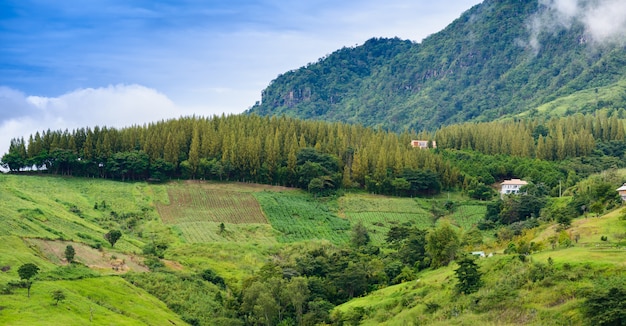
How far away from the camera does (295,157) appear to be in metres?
130

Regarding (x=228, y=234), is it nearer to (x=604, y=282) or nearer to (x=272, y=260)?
(x=272, y=260)

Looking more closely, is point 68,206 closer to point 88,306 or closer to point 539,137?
point 88,306

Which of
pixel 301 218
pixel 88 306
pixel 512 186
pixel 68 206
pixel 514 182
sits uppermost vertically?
pixel 514 182

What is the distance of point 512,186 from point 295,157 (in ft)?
126

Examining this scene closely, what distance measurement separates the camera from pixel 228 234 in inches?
3883

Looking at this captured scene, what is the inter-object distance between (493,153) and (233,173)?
5605 centimetres

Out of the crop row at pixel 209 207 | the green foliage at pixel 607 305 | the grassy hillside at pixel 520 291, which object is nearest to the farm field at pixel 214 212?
the crop row at pixel 209 207

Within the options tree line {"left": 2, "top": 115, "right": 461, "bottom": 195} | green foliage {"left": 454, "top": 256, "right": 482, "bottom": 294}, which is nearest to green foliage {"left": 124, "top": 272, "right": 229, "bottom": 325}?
green foliage {"left": 454, "top": 256, "right": 482, "bottom": 294}

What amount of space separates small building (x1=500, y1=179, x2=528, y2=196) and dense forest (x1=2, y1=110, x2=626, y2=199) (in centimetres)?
363

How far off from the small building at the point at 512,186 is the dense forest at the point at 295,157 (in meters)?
3.63

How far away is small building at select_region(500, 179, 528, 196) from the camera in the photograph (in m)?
126

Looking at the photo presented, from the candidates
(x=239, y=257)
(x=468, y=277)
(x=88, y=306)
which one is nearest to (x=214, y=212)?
(x=239, y=257)

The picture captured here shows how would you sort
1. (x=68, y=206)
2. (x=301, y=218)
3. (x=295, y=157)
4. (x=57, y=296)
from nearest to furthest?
(x=57, y=296) < (x=68, y=206) < (x=301, y=218) < (x=295, y=157)

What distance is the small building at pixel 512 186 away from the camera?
126m
